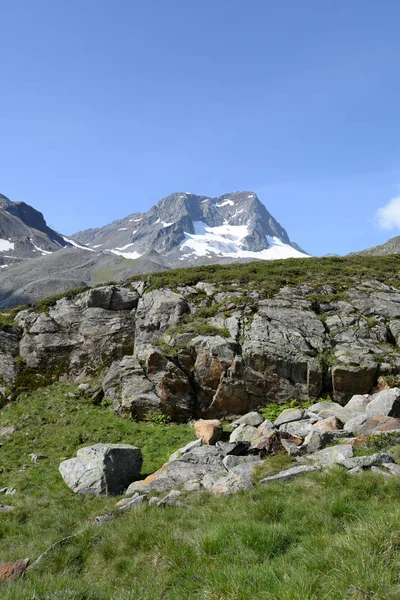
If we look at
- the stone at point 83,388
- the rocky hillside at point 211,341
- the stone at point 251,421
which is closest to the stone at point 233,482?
the stone at point 251,421

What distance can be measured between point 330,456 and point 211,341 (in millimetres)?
13107

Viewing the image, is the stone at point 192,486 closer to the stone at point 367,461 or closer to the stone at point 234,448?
the stone at point 234,448

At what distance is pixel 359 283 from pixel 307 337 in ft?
36.2

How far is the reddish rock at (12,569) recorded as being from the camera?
22.9ft

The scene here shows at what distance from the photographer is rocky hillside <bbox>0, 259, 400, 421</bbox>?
23031mm

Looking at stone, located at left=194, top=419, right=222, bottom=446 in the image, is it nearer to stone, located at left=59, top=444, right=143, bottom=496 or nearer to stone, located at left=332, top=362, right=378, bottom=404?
stone, located at left=59, top=444, right=143, bottom=496

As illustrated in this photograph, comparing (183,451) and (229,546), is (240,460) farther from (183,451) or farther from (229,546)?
(229,546)

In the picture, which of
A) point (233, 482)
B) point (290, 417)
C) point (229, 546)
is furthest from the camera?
point (290, 417)

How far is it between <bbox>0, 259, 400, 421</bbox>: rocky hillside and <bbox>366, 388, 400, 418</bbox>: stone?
527 cm

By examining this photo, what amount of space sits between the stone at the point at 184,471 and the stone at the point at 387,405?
7.12 m

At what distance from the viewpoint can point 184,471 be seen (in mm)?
13086

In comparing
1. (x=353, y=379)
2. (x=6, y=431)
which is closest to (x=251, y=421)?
(x=353, y=379)

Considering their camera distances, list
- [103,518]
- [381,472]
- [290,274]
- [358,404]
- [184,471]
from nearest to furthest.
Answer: [103,518] → [381,472] → [184,471] → [358,404] → [290,274]

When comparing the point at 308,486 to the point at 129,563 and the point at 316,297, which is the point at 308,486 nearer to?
the point at 129,563
